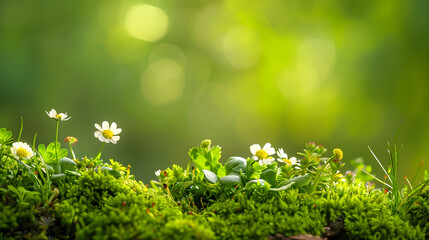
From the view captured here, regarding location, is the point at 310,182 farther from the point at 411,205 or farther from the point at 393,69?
the point at 393,69

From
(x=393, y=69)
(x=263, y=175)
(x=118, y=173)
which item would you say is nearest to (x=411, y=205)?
(x=263, y=175)

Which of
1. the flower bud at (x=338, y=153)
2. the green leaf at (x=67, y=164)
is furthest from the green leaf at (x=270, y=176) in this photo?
the green leaf at (x=67, y=164)

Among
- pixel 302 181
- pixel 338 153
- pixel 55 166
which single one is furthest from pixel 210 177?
pixel 55 166

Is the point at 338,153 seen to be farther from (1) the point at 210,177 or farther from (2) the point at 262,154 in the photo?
(1) the point at 210,177

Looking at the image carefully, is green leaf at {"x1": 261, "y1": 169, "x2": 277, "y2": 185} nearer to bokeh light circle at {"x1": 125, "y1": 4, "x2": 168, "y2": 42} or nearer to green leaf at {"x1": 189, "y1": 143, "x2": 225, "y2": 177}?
green leaf at {"x1": 189, "y1": 143, "x2": 225, "y2": 177}

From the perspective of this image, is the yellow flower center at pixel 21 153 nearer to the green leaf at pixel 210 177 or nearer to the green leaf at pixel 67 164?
the green leaf at pixel 67 164

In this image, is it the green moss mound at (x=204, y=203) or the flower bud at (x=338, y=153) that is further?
the flower bud at (x=338, y=153)

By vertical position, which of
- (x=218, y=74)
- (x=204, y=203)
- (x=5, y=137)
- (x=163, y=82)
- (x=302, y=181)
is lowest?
(x=302, y=181)
